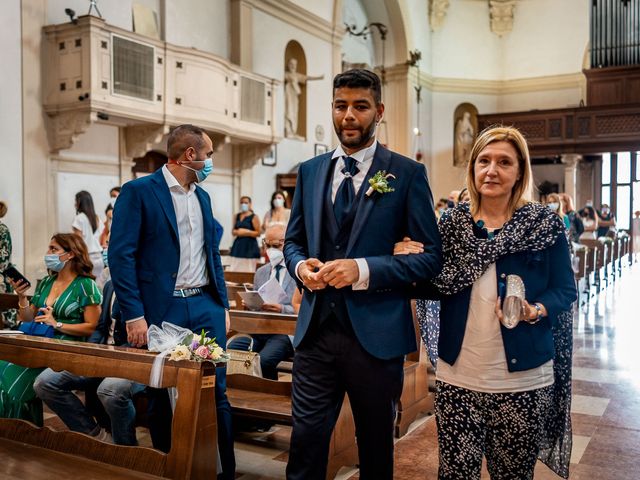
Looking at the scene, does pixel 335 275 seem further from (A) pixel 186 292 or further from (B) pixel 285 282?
(B) pixel 285 282

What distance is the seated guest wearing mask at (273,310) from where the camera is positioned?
4.24m

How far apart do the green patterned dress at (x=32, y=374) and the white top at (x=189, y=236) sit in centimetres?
107

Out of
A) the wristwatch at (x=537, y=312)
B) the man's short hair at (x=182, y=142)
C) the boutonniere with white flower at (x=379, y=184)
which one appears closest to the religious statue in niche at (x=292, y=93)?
the man's short hair at (x=182, y=142)

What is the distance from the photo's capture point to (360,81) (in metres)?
2.09

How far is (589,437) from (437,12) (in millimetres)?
18268

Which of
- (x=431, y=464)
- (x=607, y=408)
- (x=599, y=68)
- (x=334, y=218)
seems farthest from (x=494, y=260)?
(x=599, y=68)

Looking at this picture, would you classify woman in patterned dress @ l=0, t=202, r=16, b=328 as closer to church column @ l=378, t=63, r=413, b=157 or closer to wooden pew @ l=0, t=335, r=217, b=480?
wooden pew @ l=0, t=335, r=217, b=480

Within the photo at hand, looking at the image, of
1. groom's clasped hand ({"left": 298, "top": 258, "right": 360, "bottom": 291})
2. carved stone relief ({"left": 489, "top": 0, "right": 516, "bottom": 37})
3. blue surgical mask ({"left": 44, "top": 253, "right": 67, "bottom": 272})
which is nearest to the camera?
groom's clasped hand ({"left": 298, "top": 258, "right": 360, "bottom": 291})

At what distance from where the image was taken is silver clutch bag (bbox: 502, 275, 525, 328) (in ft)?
6.77

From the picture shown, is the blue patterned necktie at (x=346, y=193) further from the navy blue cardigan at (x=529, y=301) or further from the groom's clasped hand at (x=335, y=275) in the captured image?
the navy blue cardigan at (x=529, y=301)

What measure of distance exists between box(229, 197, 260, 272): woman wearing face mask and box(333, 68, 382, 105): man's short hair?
753 centimetres

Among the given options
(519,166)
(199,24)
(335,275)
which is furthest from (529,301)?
(199,24)

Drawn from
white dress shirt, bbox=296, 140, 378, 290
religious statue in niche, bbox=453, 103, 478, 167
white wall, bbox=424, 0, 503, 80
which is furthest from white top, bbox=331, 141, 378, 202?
white wall, bbox=424, 0, 503, 80

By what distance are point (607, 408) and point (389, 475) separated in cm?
303
